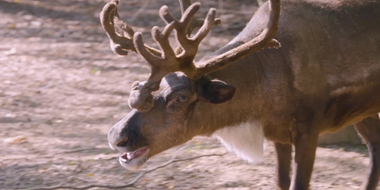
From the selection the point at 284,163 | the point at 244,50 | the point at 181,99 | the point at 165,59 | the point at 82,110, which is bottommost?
the point at 82,110

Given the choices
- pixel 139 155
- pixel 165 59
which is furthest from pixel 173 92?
pixel 139 155

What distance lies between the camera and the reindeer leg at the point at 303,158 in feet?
16.4

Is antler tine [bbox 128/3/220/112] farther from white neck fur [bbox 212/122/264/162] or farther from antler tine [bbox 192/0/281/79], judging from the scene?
white neck fur [bbox 212/122/264/162]

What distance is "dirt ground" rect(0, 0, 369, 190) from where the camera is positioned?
6297 millimetres

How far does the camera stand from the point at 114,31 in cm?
482

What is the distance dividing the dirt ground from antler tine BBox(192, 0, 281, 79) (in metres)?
1.72

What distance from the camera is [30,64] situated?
1039 cm

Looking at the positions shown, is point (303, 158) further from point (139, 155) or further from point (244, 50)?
point (139, 155)

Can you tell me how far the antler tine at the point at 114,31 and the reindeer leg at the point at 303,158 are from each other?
1.27 metres

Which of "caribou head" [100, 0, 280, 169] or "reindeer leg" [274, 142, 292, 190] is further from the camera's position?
"reindeer leg" [274, 142, 292, 190]

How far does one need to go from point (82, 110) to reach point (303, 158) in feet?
13.6

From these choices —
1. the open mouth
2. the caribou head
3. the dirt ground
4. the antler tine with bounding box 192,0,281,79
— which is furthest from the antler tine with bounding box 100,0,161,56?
the dirt ground

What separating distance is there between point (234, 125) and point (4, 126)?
3.86 metres

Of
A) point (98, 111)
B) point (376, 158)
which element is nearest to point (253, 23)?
point (376, 158)
